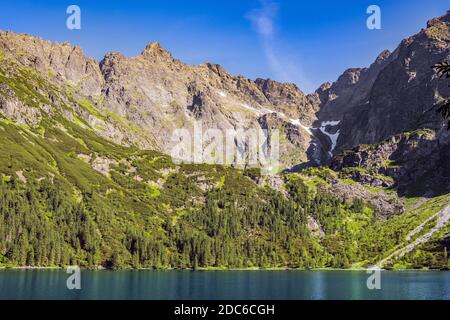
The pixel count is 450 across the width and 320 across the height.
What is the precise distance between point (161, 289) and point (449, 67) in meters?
114

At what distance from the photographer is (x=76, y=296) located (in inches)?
3844

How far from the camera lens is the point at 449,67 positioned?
66.5 feet
